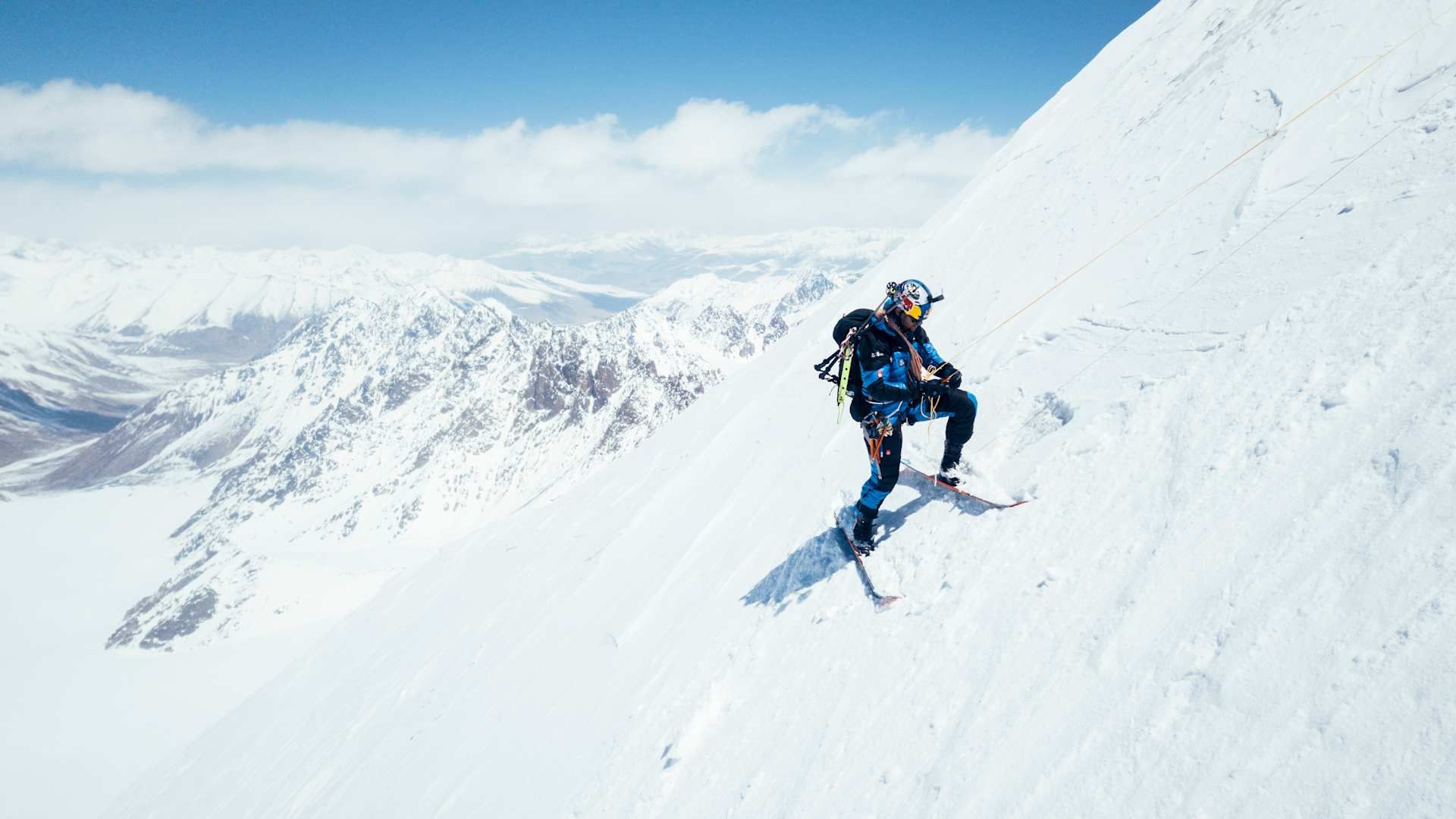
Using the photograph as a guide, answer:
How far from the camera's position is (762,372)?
23.5 m

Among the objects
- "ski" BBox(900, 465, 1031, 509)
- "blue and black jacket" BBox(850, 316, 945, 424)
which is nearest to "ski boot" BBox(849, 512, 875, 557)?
"ski" BBox(900, 465, 1031, 509)

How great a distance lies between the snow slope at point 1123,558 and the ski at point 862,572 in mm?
171

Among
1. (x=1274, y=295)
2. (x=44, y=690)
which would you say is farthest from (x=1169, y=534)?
(x=44, y=690)

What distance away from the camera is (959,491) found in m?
7.20

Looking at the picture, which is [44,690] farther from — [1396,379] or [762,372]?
[1396,379]

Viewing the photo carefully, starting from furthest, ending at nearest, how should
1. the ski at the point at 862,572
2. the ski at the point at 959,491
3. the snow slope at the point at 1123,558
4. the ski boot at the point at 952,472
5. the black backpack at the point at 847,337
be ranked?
1. the black backpack at the point at 847,337
2. the ski boot at the point at 952,472
3. the ski at the point at 862,572
4. the ski at the point at 959,491
5. the snow slope at the point at 1123,558

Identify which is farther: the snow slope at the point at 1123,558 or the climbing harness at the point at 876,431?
the climbing harness at the point at 876,431

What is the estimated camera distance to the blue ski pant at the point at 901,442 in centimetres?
731

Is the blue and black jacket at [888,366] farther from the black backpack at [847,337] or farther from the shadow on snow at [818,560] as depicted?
the shadow on snow at [818,560]

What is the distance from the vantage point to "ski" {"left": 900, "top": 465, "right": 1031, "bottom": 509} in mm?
6367

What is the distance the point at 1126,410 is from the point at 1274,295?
190 cm

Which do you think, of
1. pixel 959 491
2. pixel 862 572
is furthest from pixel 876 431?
pixel 862 572

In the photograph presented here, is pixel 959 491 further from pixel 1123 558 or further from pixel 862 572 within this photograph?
pixel 1123 558

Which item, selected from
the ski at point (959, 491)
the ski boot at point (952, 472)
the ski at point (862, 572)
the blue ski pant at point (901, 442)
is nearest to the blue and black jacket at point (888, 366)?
the blue ski pant at point (901, 442)
